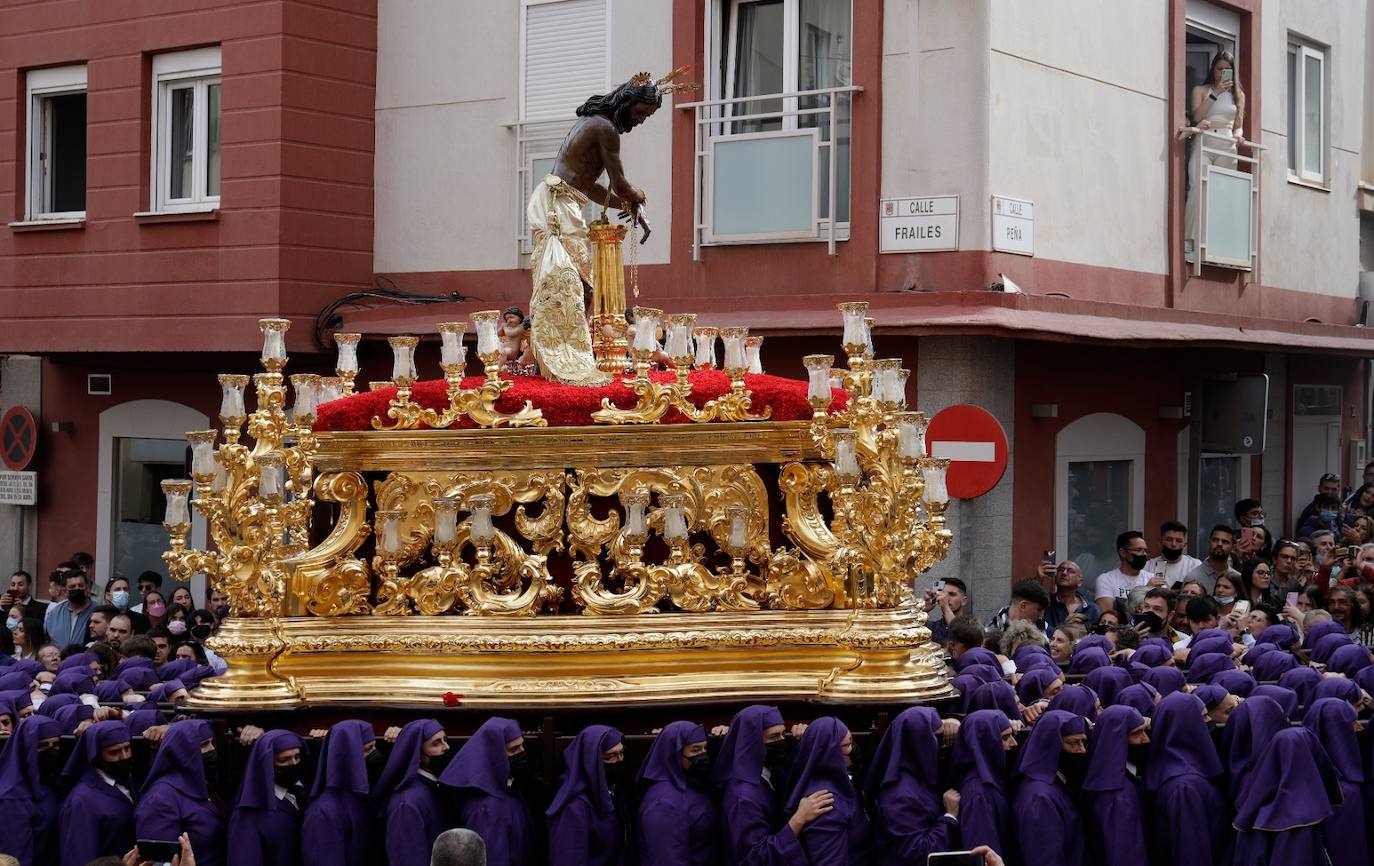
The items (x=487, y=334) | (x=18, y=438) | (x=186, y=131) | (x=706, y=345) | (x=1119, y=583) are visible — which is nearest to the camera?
(x=487, y=334)

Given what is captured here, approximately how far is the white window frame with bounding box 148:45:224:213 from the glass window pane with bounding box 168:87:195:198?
3 cm

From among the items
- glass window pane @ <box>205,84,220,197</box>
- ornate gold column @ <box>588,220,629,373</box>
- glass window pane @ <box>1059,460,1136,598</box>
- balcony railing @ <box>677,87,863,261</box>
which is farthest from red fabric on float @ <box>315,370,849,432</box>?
glass window pane @ <box>205,84,220,197</box>

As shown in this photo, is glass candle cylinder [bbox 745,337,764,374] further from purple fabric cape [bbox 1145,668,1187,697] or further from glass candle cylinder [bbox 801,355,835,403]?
purple fabric cape [bbox 1145,668,1187,697]

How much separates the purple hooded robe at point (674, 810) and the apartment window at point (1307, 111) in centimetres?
1124

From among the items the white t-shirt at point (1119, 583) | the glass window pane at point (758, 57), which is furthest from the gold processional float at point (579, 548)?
the glass window pane at point (758, 57)

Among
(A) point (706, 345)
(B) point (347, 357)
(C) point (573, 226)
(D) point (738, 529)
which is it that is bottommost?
(D) point (738, 529)

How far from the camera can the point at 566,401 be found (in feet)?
27.2

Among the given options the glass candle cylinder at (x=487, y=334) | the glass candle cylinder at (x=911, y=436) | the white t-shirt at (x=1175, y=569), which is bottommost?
the white t-shirt at (x=1175, y=569)

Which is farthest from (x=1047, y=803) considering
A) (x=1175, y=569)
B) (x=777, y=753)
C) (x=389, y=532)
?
(x=1175, y=569)

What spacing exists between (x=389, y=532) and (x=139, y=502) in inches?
369

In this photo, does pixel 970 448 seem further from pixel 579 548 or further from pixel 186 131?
pixel 186 131

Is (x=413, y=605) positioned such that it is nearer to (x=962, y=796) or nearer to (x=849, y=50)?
(x=962, y=796)

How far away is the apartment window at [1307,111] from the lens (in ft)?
56.1

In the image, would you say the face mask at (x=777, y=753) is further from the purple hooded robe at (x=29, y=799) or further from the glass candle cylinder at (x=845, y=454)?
the purple hooded robe at (x=29, y=799)
